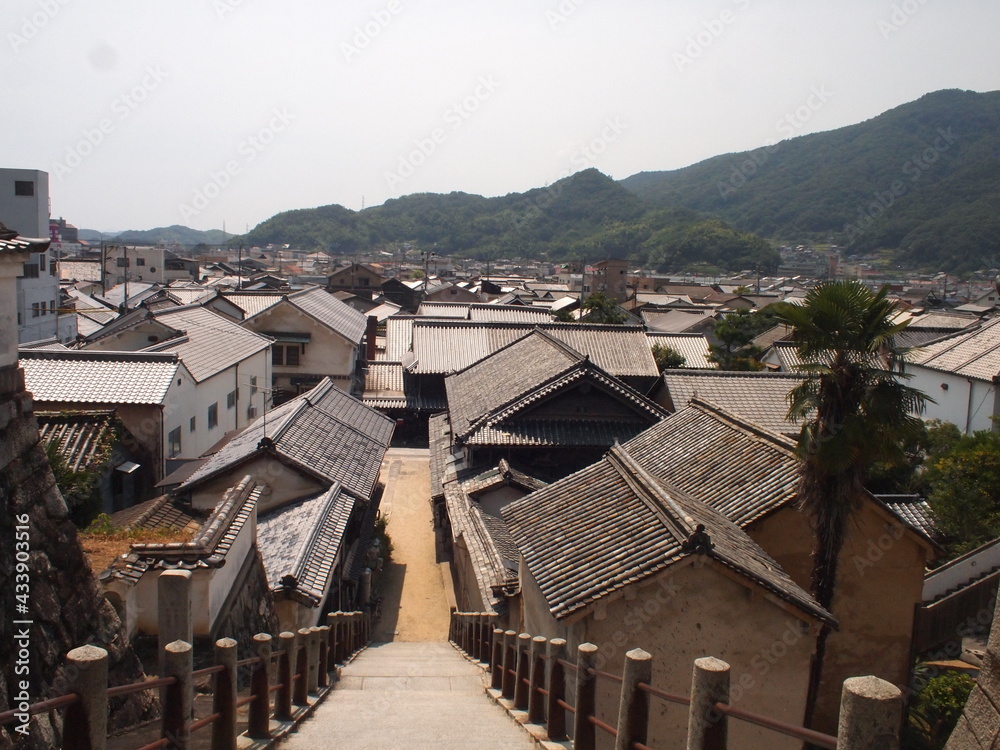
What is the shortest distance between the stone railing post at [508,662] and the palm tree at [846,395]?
15.5 feet

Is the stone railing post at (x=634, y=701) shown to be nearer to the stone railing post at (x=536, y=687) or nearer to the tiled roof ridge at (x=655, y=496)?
the stone railing post at (x=536, y=687)

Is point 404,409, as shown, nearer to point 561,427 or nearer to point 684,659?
point 561,427

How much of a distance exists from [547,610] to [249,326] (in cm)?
3326

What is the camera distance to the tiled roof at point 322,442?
19.2 m

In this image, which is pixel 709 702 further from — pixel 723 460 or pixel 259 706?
pixel 723 460

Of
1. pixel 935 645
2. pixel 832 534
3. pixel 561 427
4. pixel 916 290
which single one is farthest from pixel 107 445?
pixel 916 290

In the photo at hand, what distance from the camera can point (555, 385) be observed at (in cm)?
2330

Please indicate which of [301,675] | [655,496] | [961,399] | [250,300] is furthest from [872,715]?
[250,300]

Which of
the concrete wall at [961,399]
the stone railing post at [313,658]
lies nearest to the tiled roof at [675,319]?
the concrete wall at [961,399]

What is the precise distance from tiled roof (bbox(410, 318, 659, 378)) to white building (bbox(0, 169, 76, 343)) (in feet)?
72.5

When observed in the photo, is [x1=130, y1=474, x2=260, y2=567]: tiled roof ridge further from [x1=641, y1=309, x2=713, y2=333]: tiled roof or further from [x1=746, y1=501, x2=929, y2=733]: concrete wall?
[x1=641, y1=309, x2=713, y2=333]: tiled roof

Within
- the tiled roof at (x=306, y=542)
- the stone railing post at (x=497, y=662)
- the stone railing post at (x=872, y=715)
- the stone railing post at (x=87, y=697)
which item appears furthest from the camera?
the tiled roof at (x=306, y=542)

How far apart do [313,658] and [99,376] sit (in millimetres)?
16098

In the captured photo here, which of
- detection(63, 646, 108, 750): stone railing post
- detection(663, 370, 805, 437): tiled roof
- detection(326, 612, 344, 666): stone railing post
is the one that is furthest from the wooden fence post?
detection(663, 370, 805, 437): tiled roof
